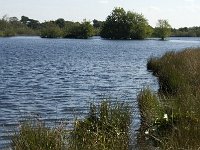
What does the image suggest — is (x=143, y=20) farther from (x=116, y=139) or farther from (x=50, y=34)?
(x=116, y=139)

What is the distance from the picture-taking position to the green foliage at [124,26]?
4929 inches

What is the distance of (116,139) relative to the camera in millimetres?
7949

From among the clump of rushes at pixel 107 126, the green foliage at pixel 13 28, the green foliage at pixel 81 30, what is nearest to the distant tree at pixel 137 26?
the green foliage at pixel 81 30

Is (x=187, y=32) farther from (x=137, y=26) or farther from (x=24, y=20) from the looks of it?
(x=24, y=20)

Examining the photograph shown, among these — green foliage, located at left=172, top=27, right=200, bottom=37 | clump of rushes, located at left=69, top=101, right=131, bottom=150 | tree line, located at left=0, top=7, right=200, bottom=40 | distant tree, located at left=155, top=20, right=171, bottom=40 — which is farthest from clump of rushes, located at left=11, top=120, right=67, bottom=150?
green foliage, located at left=172, top=27, right=200, bottom=37

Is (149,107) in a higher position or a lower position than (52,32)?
higher

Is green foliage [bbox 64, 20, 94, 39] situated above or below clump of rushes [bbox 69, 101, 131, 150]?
below

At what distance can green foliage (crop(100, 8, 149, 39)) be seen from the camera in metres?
125

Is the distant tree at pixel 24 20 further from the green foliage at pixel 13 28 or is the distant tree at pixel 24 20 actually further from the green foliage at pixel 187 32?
the green foliage at pixel 187 32

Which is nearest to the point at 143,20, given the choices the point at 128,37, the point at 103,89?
the point at 128,37

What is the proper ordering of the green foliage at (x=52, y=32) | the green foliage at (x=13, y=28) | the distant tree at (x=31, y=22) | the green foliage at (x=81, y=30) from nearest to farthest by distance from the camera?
the green foliage at (x=81, y=30) < the green foliage at (x=52, y=32) < the green foliage at (x=13, y=28) < the distant tree at (x=31, y=22)

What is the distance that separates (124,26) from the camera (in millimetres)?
125000

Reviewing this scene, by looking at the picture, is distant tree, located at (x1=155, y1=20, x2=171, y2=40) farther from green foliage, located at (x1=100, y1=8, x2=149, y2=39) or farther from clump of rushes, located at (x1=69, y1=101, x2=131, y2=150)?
clump of rushes, located at (x1=69, y1=101, x2=131, y2=150)

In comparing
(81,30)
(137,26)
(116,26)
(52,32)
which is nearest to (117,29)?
(116,26)
